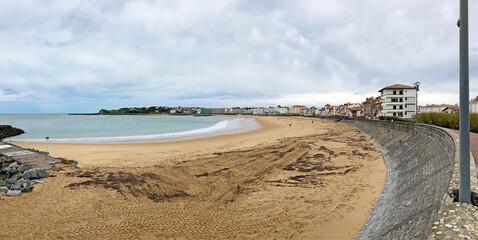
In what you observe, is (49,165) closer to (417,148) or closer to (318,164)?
(318,164)

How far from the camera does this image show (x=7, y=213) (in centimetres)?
802

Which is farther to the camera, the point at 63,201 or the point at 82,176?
the point at 82,176

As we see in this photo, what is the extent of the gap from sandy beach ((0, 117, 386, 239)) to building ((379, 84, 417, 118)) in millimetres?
55626

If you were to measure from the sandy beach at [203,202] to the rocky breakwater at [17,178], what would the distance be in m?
0.45

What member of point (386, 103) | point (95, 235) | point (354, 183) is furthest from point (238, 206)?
point (386, 103)

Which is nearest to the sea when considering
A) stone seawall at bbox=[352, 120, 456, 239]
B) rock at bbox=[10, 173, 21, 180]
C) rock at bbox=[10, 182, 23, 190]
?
rock at bbox=[10, 173, 21, 180]

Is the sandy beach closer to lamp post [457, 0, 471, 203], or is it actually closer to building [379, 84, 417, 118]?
lamp post [457, 0, 471, 203]

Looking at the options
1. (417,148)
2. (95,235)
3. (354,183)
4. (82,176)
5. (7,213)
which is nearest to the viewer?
(95,235)

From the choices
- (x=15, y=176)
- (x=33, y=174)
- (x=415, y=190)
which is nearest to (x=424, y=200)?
(x=415, y=190)

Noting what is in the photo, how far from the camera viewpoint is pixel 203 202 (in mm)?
9297

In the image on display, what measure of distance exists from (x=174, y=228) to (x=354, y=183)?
8.17 metres

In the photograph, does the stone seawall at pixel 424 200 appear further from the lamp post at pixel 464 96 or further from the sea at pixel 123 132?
the sea at pixel 123 132

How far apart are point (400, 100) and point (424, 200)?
65948 mm

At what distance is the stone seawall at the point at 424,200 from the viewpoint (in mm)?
4289
